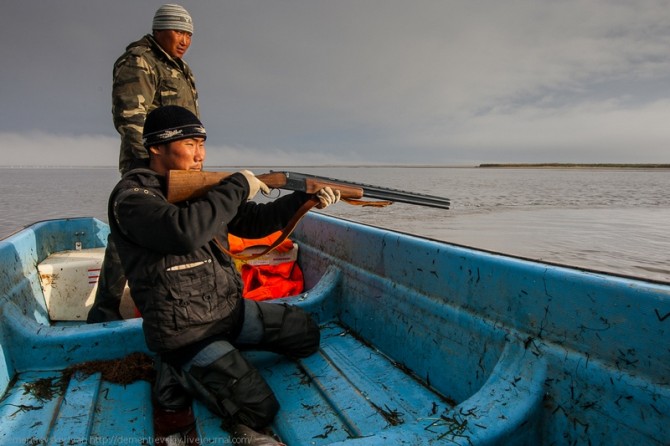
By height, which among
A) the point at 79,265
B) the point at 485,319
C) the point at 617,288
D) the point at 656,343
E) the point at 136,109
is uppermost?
the point at 136,109

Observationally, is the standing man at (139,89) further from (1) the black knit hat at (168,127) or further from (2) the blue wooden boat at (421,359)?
(1) the black knit hat at (168,127)

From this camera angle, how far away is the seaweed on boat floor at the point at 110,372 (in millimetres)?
2494

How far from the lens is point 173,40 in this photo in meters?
3.69

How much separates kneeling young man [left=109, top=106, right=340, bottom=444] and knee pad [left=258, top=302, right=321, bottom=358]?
24 centimetres

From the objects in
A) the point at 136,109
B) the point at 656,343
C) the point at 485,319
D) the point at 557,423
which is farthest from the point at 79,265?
the point at 656,343

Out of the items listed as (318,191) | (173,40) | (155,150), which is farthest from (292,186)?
(173,40)

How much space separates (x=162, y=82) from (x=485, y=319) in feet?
11.2

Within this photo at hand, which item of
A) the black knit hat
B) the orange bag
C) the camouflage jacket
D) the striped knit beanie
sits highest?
the striped knit beanie

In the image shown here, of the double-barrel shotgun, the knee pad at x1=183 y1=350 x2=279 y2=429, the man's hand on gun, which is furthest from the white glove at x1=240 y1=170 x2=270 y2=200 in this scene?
the knee pad at x1=183 y1=350 x2=279 y2=429

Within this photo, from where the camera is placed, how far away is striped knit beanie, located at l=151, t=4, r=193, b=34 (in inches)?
143

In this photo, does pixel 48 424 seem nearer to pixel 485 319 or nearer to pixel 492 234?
pixel 485 319

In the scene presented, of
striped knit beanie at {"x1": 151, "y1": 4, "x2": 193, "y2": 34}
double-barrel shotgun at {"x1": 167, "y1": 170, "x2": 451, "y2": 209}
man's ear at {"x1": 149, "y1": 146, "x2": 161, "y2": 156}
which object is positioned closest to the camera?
double-barrel shotgun at {"x1": 167, "y1": 170, "x2": 451, "y2": 209}

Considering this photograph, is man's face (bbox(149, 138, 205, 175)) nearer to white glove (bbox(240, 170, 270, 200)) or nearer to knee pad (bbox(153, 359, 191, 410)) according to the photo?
white glove (bbox(240, 170, 270, 200))

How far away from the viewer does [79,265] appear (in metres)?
4.07
